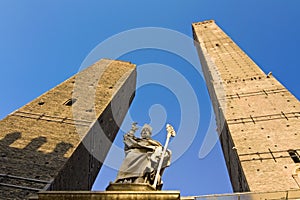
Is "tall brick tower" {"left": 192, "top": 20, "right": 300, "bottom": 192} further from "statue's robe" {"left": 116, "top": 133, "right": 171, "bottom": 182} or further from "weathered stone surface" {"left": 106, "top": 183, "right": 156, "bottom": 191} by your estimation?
"weathered stone surface" {"left": 106, "top": 183, "right": 156, "bottom": 191}

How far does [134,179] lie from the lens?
13.3ft

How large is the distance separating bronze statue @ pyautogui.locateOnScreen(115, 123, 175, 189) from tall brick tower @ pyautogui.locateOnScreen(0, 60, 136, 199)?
4.70 m

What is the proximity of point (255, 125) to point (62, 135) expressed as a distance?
17.5 feet

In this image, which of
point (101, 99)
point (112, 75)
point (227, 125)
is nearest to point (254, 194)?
point (227, 125)

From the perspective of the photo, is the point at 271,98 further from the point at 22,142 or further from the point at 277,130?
the point at 22,142

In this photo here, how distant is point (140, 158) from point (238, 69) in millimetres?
13158

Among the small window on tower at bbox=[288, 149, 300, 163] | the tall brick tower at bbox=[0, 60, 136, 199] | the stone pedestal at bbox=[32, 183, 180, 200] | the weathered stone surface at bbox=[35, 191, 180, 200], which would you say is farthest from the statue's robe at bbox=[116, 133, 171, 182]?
the small window on tower at bbox=[288, 149, 300, 163]

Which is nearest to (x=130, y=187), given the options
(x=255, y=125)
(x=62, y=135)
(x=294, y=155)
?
(x=294, y=155)

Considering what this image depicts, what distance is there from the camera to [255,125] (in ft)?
38.5

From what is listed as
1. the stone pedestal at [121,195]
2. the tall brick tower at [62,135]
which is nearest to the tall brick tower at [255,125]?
the tall brick tower at [62,135]

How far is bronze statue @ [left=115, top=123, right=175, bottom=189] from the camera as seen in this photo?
407 centimetres

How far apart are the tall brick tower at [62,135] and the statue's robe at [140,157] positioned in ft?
15.5

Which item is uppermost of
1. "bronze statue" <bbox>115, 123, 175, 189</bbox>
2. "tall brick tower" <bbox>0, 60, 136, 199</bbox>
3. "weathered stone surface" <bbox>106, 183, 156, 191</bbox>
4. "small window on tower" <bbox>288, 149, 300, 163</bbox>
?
"tall brick tower" <bbox>0, 60, 136, 199</bbox>

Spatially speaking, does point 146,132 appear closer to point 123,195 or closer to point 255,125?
point 123,195
